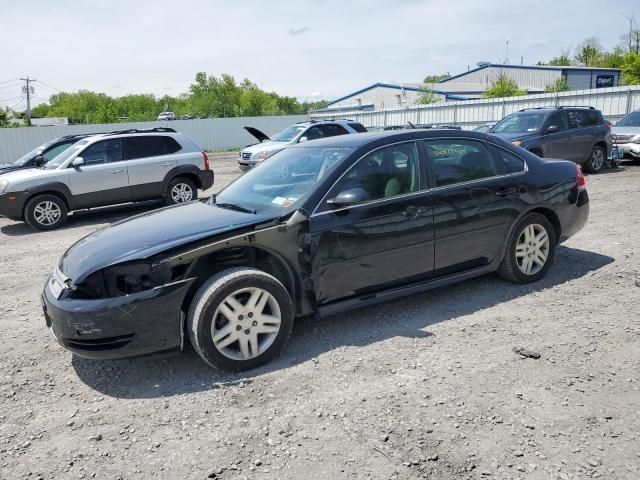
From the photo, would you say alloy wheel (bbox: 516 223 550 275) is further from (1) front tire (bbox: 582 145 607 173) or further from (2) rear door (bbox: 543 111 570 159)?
(1) front tire (bbox: 582 145 607 173)

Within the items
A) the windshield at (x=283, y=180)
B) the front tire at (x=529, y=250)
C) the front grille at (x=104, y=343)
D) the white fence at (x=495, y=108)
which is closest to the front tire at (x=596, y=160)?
the white fence at (x=495, y=108)

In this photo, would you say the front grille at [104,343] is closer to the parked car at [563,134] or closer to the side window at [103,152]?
the side window at [103,152]

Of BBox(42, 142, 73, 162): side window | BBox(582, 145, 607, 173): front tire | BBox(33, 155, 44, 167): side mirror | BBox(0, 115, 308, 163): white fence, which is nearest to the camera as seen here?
BBox(33, 155, 44, 167): side mirror

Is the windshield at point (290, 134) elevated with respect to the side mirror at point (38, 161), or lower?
elevated

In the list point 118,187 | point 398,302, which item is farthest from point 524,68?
point 398,302

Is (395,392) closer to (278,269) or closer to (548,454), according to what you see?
(548,454)

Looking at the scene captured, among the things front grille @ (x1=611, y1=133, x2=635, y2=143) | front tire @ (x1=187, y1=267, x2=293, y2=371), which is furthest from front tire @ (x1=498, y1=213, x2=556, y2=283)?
front grille @ (x1=611, y1=133, x2=635, y2=143)

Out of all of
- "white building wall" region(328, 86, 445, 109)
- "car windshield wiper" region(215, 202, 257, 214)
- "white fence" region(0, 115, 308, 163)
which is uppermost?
"white building wall" region(328, 86, 445, 109)

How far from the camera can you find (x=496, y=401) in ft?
10.7

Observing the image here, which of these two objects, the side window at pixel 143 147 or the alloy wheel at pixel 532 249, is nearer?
the alloy wheel at pixel 532 249

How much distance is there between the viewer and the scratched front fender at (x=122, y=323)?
3.45 meters

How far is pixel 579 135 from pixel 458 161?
1049 centimetres

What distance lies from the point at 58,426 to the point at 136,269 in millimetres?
1055

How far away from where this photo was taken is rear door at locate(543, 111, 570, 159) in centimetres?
1300
